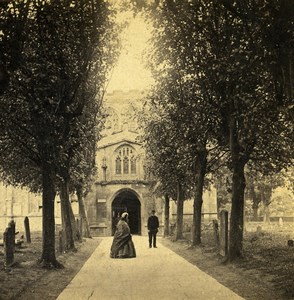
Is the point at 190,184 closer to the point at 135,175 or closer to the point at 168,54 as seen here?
Result: the point at 168,54

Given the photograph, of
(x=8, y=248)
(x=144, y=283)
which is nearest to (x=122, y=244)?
(x=8, y=248)

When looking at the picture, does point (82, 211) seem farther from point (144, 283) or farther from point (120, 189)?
point (144, 283)

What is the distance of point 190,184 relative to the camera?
34.1 metres

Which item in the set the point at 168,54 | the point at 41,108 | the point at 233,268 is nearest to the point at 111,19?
the point at 168,54

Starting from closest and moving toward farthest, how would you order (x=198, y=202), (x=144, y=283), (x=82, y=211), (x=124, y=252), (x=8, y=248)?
(x=144, y=283), (x=8, y=248), (x=124, y=252), (x=198, y=202), (x=82, y=211)

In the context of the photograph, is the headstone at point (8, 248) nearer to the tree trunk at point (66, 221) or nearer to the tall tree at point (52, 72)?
the tall tree at point (52, 72)

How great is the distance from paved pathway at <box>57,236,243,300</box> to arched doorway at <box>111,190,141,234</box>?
34280 mm

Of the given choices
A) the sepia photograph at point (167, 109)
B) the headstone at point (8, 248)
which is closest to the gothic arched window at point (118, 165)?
the sepia photograph at point (167, 109)

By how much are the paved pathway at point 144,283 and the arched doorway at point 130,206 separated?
34280 millimetres

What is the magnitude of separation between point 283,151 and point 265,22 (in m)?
11.0

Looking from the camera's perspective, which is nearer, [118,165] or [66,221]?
[66,221]

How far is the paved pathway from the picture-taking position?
11.0 meters

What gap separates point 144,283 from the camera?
13.0 metres

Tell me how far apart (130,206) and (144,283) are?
40.9 m
